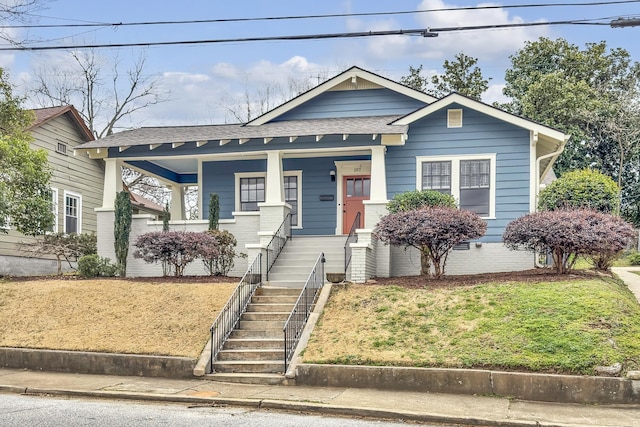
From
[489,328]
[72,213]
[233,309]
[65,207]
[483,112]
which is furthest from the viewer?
[72,213]

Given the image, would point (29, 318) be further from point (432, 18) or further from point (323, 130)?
point (432, 18)

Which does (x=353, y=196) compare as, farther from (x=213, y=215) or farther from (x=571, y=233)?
(x=571, y=233)

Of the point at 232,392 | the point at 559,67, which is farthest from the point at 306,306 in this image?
the point at 559,67

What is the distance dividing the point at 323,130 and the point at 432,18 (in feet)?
16.2

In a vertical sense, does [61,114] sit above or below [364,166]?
above

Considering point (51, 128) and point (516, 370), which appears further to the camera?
point (51, 128)

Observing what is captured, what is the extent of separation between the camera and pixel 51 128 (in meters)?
23.4

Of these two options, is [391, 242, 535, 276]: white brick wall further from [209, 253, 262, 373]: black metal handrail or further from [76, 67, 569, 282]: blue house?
[209, 253, 262, 373]: black metal handrail

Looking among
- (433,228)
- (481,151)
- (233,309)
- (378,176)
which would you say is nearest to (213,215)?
(378,176)

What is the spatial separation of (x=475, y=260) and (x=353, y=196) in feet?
14.6

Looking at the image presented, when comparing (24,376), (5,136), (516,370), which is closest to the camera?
(516,370)

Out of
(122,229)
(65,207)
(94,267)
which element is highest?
(65,207)

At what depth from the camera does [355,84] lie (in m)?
20.4

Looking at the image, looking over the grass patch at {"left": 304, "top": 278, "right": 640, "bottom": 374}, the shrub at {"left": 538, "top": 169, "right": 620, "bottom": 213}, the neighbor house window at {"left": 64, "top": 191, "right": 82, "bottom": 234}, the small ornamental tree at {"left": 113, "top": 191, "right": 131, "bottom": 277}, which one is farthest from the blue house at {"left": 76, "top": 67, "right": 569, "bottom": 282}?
the neighbor house window at {"left": 64, "top": 191, "right": 82, "bottom": 234}
